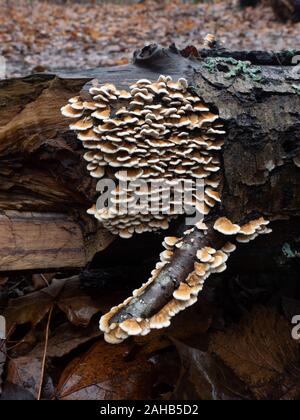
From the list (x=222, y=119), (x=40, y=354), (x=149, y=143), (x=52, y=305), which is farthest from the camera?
(x=52, y=305)

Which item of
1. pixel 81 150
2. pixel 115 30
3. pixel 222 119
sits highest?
pixel 222 119

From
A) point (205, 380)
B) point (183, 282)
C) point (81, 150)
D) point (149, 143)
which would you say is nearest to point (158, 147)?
point (149, 143)

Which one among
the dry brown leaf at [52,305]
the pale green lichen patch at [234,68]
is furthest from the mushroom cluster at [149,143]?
the dry brown leaf at [52,305]

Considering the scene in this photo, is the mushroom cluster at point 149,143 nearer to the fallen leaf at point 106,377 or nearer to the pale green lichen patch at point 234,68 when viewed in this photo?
the pale green lichen patch at point 234,68

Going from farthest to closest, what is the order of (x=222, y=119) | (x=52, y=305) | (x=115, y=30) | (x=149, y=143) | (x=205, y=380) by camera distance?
(x=115, y=30), (x=52, y=305), (x=222, y=119), (x=149, y=143), (x=205, y=380)

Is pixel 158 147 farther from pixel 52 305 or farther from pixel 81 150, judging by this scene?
pixel 52 305
